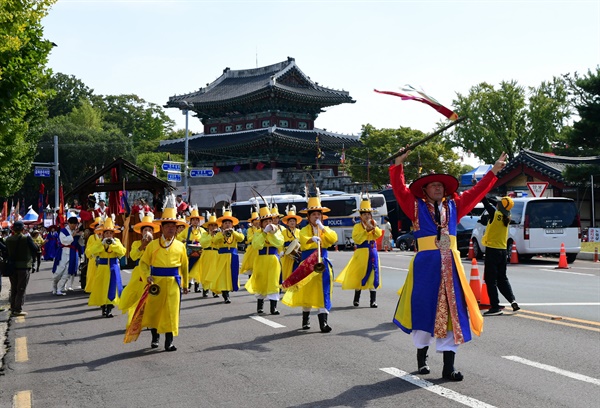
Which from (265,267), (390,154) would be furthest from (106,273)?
(390,154)

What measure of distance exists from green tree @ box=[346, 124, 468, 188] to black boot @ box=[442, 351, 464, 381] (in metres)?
53.5

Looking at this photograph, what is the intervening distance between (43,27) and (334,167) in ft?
150

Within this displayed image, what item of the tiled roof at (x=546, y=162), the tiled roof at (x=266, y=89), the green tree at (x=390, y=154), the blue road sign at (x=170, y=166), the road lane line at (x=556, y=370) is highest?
the tiled roof at (x=266, y=89)

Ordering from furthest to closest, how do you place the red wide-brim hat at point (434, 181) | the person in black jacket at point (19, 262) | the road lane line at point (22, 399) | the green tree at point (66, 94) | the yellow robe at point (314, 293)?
the green tree at point (66, 94)
the person in black jacket at point (19, 262)
the yellow robe at point (314, 293)
the red wide-brim hat at point (434, 181)
the road lane line at point (22, 399)

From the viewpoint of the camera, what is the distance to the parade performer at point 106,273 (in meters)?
13.1

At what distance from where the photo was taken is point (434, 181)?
7.14 metres

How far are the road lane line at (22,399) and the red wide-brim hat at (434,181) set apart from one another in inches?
162

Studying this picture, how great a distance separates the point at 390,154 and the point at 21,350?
179 feet

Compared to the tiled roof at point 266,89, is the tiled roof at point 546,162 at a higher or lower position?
lower

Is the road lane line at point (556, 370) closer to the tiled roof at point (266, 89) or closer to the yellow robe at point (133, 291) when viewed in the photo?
the yellow robe at point (133, 291)

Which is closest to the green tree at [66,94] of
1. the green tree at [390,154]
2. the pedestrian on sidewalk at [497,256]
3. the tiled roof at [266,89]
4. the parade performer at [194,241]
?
the tiled roof at [266,89]

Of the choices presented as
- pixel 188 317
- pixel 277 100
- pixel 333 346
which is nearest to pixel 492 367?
pixel 333 346

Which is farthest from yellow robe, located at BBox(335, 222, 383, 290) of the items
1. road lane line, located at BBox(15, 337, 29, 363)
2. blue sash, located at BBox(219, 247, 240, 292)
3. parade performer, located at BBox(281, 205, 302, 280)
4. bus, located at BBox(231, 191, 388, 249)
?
bus, located at BBox(231, 191, 388, 249)

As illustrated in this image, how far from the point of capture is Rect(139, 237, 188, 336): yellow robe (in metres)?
9.10
